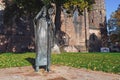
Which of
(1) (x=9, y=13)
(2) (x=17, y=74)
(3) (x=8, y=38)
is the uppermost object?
(1) (x=9, y=13)

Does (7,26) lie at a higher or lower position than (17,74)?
higher

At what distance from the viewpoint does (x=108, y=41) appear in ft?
211

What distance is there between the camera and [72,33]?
49875 mm

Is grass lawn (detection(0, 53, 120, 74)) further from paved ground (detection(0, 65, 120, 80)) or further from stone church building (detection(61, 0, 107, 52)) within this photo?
stone church building (detection(61, 0, 107, 52))

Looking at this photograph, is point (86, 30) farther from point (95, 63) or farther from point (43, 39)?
point (43, 39)

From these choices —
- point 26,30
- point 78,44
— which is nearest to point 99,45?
point 78,44

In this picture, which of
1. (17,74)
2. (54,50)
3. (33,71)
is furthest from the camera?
(54,50)

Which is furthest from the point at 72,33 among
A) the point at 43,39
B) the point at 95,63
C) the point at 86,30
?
the point at 43,39

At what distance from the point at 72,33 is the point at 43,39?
126 feet

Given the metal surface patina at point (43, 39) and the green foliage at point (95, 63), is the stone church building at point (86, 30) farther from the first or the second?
the metal surface patina at point (43, 39)

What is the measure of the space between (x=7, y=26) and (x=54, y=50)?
1426 centimetres

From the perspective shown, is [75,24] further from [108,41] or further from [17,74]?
[17,74]

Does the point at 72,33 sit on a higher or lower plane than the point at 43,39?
higher

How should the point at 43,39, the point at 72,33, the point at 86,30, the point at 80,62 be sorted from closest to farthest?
the point at 43,39 → the point at 80,62 → the point at 72,33 → the point at 86,30
